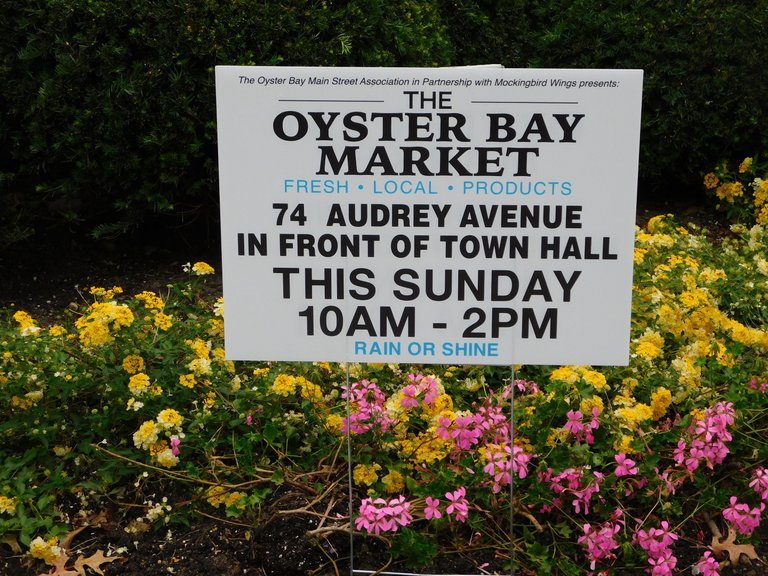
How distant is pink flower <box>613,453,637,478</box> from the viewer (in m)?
2.65

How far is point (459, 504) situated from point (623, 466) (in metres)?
0.49

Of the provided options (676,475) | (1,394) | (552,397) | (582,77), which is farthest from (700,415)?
(1,394)

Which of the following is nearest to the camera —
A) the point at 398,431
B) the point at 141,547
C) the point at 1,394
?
the point at 141,547

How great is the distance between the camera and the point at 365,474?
2.80 m

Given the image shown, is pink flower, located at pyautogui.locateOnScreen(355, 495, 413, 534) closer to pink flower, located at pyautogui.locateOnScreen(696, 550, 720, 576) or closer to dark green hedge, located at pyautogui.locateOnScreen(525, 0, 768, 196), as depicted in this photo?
pink flower, located at pyautogui.locateOnScreen(696, 550, 720, 576)

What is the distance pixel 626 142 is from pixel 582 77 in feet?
0.64

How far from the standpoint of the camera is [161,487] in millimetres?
2891

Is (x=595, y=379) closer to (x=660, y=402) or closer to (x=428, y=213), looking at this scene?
(x=660, y=402)

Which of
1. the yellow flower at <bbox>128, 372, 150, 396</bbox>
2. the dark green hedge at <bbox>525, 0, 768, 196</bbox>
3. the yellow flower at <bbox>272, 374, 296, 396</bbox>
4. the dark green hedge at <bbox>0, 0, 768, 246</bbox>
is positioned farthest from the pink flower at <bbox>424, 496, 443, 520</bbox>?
the dark green hedge at <bbox>525, 0, 768, 196</bbox>

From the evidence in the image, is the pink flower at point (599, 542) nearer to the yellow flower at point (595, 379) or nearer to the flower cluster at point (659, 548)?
the flower cluster at point (659, 548)

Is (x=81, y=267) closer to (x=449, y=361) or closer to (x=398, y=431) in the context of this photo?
(x=398, y=431)

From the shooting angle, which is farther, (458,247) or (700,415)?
(700,415)

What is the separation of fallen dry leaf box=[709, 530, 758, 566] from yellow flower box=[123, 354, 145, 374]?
5.96 feet

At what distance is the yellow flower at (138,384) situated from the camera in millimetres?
2920
